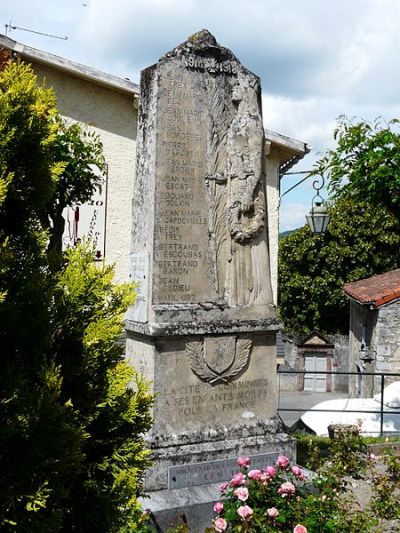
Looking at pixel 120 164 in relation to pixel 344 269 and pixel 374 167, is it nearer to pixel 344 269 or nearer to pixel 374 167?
pixel 374 167

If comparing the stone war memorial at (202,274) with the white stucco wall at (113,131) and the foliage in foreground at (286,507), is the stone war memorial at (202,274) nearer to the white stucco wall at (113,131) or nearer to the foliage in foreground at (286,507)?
the foliage in foreground at (286,507)

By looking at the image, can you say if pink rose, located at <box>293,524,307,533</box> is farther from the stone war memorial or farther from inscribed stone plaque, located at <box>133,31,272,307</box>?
inscribed stone plaque, located at <box>133,31,272,307</box>

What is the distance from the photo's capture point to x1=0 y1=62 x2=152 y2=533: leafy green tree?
280 cm

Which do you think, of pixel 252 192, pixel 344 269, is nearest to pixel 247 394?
pixel 252 192

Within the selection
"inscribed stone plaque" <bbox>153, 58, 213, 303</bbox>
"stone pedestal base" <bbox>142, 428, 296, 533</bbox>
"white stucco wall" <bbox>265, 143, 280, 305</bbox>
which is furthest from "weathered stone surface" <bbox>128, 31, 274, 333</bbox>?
"white stucco wall" <bbox>265, 143, 280, 305</bbox>

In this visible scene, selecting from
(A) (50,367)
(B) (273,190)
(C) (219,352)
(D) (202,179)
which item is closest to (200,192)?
(D) (202,179)

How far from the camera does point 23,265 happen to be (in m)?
2.96

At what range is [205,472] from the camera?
5.44m

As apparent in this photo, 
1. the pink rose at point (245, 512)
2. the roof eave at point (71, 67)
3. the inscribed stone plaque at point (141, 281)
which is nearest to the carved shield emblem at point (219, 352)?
the inscribed stone plaque at point (141, 281)

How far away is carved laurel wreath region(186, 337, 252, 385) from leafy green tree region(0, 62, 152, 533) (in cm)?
197

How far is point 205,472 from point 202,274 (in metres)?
1.70

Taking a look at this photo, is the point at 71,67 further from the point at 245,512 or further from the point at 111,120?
the point at 245,512

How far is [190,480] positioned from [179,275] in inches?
68.4

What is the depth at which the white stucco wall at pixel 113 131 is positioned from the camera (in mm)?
11594
